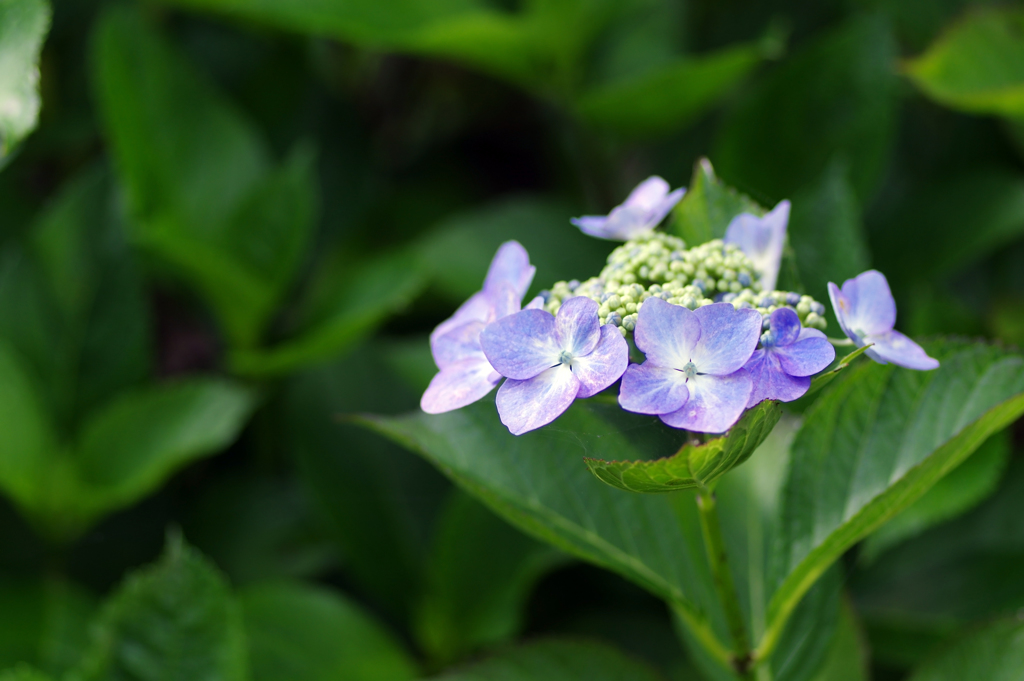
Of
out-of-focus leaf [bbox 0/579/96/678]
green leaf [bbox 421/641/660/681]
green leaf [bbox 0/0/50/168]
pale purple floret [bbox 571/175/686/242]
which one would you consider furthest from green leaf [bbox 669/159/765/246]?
out-of-focus leaf [bbox 0/579/96/678]

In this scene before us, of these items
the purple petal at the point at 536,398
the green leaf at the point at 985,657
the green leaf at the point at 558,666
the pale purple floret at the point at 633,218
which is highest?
the pale purple floret at the point at 633,218

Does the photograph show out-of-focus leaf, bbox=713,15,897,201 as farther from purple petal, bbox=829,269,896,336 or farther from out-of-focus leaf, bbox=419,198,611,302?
purple petal, bbox=829,269,896,336

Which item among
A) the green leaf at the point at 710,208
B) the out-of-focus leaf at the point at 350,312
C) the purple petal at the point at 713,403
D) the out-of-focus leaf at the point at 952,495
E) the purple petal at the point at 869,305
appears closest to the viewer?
the purple petal at the point at 713,403

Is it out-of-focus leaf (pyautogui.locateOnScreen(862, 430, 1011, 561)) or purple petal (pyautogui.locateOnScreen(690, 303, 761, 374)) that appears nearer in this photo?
purple petal (pyautogui.locateOnScreen(690, 303, 761, 374))

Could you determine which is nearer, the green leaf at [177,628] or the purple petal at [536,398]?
the purple petal at [536,398]

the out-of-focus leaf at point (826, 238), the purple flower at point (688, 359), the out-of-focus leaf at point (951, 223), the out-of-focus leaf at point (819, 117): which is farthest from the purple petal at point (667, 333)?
the out-of-focus leaf at point (951, 223)

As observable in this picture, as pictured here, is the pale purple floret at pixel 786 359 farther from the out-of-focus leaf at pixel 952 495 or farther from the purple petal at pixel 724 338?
the out-of-focus leaf at pixel 952 495
